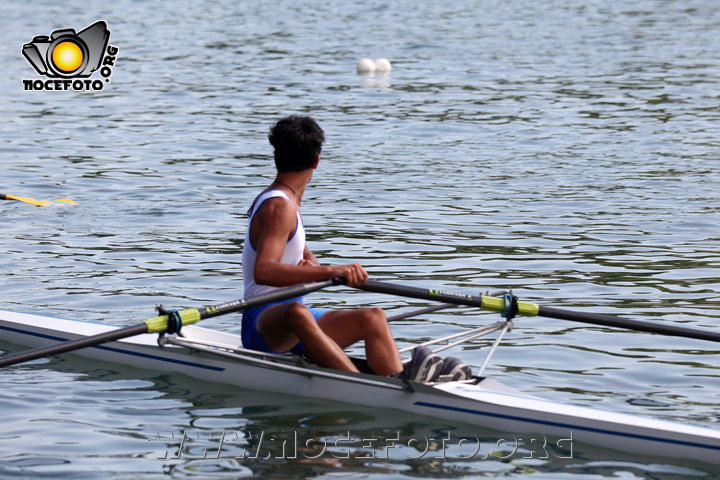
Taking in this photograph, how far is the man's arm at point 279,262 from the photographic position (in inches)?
254

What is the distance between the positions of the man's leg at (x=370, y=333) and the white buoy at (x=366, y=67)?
17.0 metres

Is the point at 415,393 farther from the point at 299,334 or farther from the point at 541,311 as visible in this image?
the point at 541,311

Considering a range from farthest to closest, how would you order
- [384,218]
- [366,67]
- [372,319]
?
1. [366,67]
2. [384,218]
3. [372,319]

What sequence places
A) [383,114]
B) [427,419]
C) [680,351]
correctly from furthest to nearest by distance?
[383,114], [680,351], [427,419]

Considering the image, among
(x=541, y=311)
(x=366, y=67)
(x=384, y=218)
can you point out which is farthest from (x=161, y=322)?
(x=366, y=67)

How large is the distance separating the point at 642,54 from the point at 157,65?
408 inches

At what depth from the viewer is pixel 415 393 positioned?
666 cm

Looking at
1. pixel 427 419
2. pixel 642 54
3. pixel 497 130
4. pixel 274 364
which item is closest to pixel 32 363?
pixel 274 364

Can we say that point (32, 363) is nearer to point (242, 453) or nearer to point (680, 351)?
point (242, 453)

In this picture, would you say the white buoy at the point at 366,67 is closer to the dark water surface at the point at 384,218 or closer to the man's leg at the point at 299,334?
the dark water surface at the point at 384,218

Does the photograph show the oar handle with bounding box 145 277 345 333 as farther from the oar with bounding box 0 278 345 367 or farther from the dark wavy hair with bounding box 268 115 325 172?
the dark wavy hair with bounding box 268 115 325 172

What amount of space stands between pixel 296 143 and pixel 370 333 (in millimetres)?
1139

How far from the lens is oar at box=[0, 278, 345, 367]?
6316 mm

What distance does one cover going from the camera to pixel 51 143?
54.6 ft
